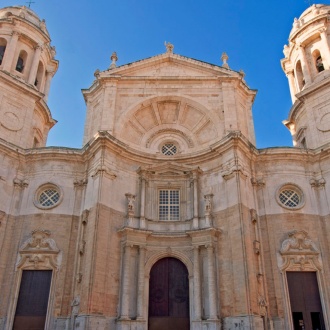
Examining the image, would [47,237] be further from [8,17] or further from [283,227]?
[8,17]

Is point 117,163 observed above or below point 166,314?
above

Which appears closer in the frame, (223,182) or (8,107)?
(223,182)

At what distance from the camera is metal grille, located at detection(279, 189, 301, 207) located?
2277cm

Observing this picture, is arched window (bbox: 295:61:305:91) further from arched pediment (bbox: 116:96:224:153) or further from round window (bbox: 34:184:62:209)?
round window (bbox: 34:184:62:209)

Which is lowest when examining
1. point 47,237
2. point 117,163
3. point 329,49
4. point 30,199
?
point 47,237

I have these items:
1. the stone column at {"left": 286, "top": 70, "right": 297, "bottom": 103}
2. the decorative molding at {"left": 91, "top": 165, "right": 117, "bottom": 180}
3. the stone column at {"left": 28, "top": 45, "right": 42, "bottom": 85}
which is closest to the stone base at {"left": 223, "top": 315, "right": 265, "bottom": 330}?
the decorative molding at {"left": 91, "top": 165, "right": 117, "bottom": 180}

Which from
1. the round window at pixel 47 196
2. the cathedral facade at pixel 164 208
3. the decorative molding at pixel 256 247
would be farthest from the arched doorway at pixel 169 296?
the round window at pixel 47 196

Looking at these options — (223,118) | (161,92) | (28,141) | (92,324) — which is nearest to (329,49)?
(223,118)

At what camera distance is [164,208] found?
76.3ft

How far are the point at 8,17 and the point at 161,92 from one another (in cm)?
1340

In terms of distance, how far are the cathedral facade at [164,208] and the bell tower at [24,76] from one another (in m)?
0.13

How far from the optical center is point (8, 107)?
25.2m

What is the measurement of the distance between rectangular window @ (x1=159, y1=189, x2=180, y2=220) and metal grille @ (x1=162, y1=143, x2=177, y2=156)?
3158 mm

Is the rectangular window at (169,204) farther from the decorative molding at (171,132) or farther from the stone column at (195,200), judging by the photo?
the decorative molding at (171,132)
